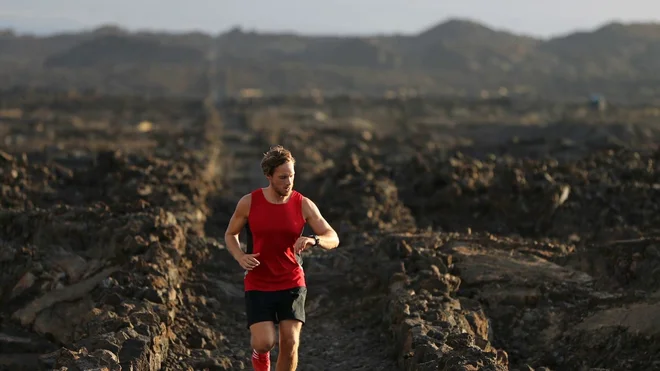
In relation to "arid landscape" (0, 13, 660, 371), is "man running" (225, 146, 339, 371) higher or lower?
higher

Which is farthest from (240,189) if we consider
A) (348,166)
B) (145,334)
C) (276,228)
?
(276,228)

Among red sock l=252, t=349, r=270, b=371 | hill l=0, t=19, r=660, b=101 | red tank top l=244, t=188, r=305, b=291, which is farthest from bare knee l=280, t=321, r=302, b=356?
hill l=0, t=19, r=660, b=101

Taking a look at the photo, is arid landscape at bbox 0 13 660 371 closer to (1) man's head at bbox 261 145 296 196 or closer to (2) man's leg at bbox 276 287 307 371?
(2) man's leg at bbox 276 287 307 371

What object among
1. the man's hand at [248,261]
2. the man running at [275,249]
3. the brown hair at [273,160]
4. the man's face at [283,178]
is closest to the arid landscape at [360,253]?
the man running at [275,249]

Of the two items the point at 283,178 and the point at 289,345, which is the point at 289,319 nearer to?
the point at 289,345

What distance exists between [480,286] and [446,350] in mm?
2912

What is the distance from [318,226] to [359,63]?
12475 cm

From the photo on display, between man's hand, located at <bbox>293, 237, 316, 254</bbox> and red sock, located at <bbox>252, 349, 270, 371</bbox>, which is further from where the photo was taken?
red sock, located at <bbox>252, 349, 270, 371</bbox>

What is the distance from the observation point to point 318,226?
666 cm

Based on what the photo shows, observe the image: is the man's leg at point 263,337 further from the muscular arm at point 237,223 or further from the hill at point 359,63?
the hill at point 359,63

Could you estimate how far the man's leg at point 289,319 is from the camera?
657 cm

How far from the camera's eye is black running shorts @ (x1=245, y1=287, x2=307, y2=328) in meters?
6.55

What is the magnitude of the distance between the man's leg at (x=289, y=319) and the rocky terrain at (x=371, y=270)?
1.24 meters

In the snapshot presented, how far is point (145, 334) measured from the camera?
8258 mm
